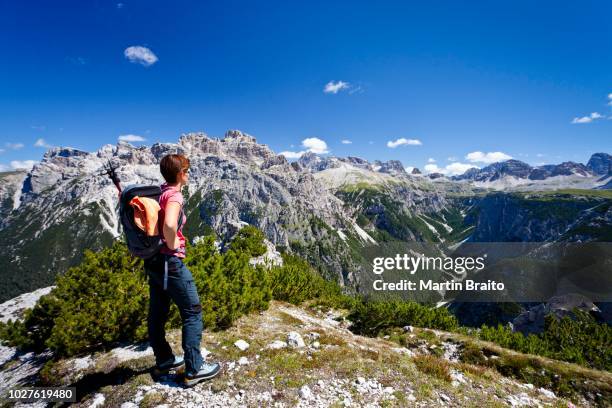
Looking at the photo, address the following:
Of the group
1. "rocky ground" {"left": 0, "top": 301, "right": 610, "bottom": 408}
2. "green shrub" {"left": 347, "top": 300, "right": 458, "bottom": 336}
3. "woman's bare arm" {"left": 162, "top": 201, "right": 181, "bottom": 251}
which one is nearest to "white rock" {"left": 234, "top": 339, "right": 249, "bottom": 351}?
"rocky ground" {"left": 0, "top": 301, "right": 610, "bottom": 408}

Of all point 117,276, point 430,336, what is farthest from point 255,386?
point 430,336

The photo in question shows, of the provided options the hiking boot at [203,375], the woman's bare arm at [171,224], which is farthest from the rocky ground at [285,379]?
the woman's bare arm at [171,224]

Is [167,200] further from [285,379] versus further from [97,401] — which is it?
[285,379]

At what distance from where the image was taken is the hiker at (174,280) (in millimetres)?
6477

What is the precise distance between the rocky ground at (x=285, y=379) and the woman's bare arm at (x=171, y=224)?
3900 mm

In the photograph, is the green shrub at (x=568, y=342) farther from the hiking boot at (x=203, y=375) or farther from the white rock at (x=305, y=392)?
the hiking boot at (x=203, y=375)

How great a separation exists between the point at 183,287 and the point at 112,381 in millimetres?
4270

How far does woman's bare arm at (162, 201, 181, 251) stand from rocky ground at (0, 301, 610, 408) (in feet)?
12.8

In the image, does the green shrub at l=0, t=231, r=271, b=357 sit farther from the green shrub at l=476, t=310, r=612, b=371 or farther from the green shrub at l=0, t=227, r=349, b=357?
the green shrub at l=476, t=310, r=612, b=371

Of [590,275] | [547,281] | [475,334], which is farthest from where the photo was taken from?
[547,281]

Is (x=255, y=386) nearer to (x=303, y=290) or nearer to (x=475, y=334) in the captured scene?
(x=475, y=334)

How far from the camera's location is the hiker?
6477mm

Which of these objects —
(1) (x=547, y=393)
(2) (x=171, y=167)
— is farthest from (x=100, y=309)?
(1) (x=547, y=393)

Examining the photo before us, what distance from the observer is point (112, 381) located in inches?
338
